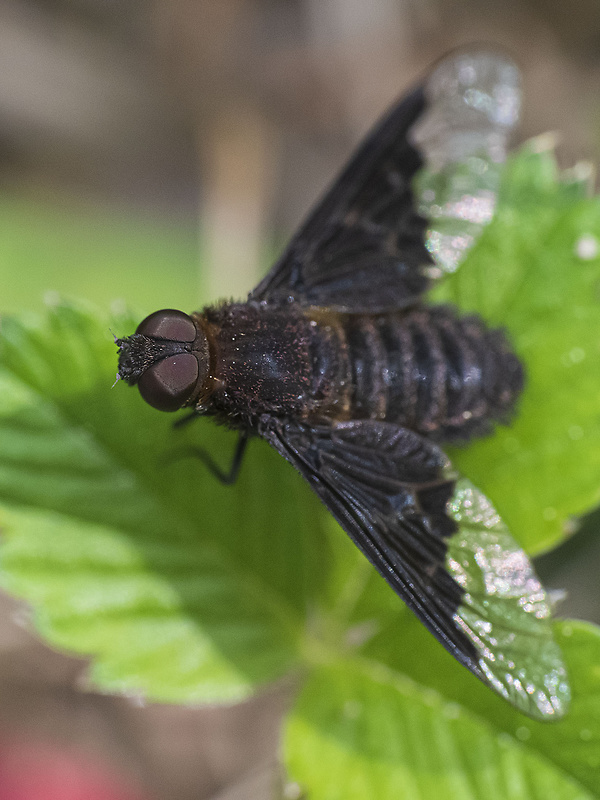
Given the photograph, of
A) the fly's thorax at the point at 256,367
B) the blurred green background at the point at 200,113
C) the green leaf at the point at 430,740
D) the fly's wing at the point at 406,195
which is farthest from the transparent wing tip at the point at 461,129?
the blurred green background at the point at 200,113

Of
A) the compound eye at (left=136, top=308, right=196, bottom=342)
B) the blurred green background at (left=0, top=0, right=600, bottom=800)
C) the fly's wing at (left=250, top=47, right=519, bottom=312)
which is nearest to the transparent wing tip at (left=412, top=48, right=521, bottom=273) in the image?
the fly's wing at (left=250, top=47, right=519, bottom=312)

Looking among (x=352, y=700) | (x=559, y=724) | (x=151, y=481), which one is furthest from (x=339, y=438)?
(x=559, y=724)

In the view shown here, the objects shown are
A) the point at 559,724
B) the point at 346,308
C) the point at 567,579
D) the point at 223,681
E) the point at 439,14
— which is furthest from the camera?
the point at 439,14

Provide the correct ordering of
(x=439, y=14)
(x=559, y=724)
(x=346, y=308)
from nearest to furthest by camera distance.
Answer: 1. (x=559, y=724)
2. (x=346, y=308)
3. (x=439, y=14)

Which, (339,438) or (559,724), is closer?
(559,724)

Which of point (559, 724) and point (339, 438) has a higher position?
point (339, 438)

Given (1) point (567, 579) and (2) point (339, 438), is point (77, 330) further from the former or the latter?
(1) point (567, 579)

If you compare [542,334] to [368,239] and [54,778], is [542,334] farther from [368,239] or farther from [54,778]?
[54,778]
